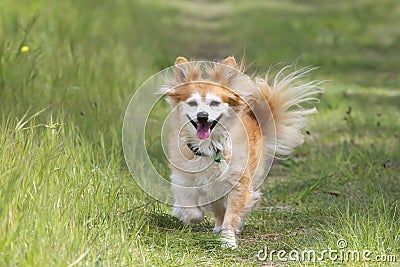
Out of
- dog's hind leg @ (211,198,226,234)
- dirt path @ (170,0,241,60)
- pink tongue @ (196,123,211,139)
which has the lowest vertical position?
dirt path @ (170,0,241,60)

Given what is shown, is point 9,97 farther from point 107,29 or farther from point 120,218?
point 107,29

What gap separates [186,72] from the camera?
5766 mm

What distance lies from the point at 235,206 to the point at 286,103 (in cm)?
109

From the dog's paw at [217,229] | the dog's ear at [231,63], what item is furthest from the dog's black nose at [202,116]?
the dog's paw at [217,229]

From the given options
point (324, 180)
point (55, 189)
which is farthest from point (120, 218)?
point (324, 180)

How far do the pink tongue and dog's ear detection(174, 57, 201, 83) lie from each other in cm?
33

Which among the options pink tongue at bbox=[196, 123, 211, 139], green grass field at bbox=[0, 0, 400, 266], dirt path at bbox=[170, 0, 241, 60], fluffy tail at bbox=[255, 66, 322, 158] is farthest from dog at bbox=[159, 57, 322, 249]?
dirt path at bbox=[170, 0, 241, 60]

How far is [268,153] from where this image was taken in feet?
21.6

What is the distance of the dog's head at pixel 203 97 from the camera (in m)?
5.56

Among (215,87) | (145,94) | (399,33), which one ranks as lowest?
(399,33)

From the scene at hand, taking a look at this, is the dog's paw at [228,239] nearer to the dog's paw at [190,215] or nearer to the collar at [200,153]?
the dog's paw at [190,215]

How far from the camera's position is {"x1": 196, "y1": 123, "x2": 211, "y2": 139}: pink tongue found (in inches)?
220

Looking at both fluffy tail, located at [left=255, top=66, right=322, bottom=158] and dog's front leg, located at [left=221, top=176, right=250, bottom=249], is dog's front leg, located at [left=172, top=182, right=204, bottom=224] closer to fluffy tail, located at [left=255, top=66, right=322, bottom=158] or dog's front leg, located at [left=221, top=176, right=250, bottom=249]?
dog's front leg, located at [left=221, top=176, right=250, bottom=249]

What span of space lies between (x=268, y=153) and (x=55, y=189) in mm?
2113
